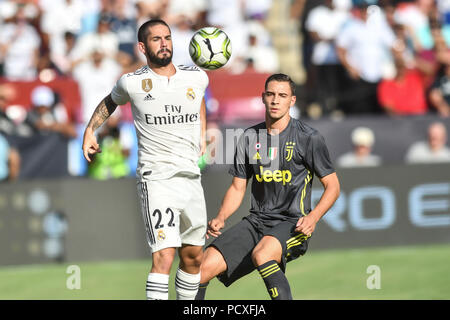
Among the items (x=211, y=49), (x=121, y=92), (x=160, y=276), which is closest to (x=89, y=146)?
(x=121, y=92)

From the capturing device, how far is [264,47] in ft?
55.8

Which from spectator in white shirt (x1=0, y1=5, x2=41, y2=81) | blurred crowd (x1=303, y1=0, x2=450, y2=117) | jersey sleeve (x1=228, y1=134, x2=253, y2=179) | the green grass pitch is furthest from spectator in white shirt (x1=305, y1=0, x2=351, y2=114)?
jersey sleeve (x1=228, y1=134, x2=253, y2=179)

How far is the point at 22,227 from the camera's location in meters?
13.2

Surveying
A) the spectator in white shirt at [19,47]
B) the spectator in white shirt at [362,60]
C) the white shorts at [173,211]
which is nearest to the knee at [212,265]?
the white shorts at [173,211]

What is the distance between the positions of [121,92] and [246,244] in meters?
1.75

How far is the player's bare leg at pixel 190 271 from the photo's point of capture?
28.1 ft

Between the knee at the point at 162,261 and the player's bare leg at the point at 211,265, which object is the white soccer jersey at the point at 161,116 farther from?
the player's bare leg at the point at 211,265

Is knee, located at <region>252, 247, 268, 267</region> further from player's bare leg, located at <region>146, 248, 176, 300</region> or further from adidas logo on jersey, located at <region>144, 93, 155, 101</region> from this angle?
adidas logo on jersey, located at <region>144, 93, 155, 101</region>

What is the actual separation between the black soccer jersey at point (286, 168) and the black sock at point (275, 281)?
502mm

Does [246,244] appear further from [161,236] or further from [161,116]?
[161,116]

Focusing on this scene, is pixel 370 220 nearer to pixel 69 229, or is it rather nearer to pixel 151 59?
pixel 69 229

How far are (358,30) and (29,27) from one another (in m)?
5.76

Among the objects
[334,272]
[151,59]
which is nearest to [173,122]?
[151,59]

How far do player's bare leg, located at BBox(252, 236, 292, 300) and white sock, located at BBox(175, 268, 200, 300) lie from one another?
652mm
